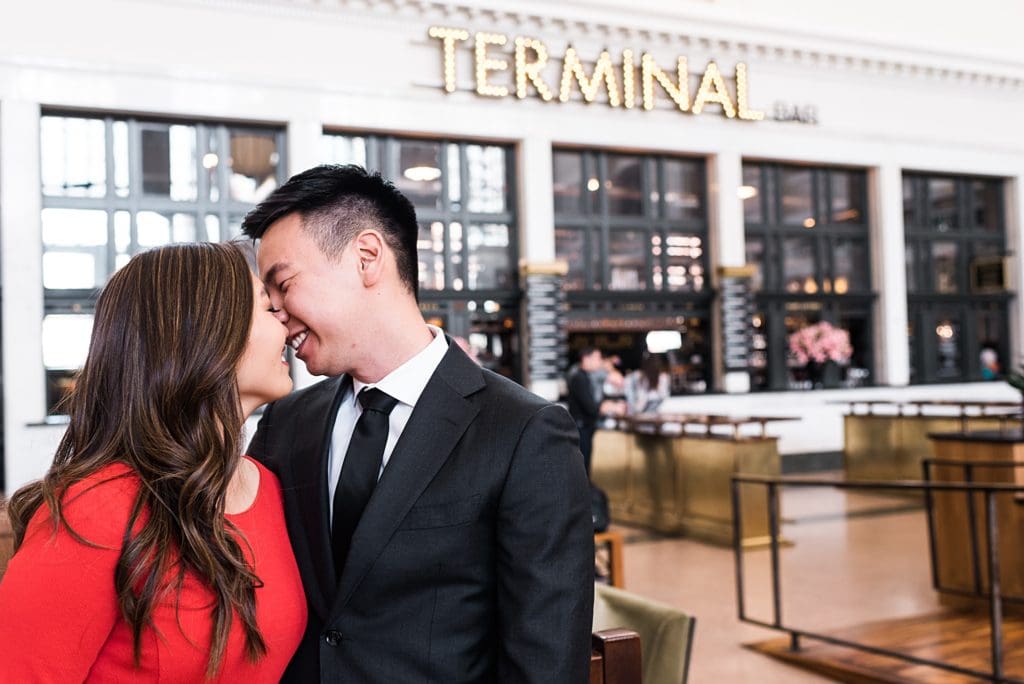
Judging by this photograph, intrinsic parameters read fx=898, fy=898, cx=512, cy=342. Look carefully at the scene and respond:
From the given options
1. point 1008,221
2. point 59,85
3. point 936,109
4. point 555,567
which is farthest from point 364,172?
point 1008,221

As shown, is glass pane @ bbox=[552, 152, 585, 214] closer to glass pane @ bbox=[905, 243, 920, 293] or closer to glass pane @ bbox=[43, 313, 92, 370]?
glass pane @ bbox=[905, 243, 920, 293]

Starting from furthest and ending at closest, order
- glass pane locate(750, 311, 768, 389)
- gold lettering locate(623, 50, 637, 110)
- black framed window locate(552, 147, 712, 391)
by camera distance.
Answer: glass pane locate(750, 311, 768, 389)
black framed window locate(552, 147, 712, 391)
gold lettering locate(623, 50, 637, 110)

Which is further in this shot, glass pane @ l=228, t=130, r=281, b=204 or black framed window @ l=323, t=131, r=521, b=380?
black framed window @ l=323, t=131, r=521, b=380

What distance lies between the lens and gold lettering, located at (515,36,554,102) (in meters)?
10.9

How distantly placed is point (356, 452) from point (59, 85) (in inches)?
361

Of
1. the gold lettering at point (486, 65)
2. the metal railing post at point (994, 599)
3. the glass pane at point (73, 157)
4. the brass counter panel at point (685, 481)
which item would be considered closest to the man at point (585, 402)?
the brass counter panel at point (685, 481)

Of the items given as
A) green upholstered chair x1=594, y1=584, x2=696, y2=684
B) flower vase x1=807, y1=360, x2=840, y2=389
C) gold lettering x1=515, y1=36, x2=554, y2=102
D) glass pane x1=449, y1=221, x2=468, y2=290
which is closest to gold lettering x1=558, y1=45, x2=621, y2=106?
gold lettering x1=515, y1=36, x2=554, y2=102

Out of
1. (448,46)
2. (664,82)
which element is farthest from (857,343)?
(448,46)

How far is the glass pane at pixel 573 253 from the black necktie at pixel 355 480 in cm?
1019

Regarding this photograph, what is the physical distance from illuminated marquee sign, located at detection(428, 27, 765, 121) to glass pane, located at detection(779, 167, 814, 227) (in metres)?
1.15

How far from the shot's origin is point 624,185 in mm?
12023

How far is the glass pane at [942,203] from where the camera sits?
45.9 ft

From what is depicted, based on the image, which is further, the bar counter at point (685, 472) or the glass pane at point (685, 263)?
the glass pane at point (685, 263)

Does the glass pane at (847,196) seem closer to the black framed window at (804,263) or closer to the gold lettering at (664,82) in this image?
the black framed window at (804,263)
